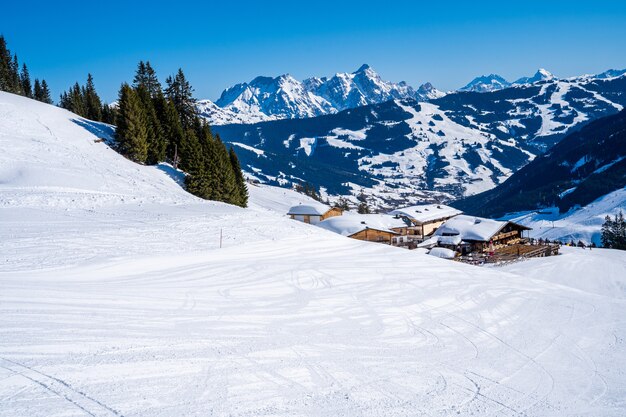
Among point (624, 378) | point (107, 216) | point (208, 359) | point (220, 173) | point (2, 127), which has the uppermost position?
point (2, 127)

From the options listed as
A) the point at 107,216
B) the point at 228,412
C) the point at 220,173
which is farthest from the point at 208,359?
the point at 220,173

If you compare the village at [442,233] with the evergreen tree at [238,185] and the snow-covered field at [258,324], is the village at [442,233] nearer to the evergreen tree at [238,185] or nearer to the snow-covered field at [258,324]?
the evergreen tree at [238,185]

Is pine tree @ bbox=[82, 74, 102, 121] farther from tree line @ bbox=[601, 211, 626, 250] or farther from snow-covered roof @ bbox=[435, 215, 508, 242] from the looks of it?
tree line @ bbox=[601, 211, 626, 250]

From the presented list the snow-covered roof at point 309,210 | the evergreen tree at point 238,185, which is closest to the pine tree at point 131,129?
the evergreen tree at point 238,185

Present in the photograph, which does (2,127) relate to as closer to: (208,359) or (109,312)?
(109,312)

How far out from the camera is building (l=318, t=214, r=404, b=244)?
6762cm

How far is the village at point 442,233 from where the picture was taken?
55000mm

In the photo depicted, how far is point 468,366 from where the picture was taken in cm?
1481

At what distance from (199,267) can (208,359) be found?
40.1 feet

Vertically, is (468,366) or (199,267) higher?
(199,267)

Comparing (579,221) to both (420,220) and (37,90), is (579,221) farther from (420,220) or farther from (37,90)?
(37,90)

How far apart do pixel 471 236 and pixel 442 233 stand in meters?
4.21

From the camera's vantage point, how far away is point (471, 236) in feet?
204

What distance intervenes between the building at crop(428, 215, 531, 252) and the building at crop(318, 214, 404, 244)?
7.16 metres
